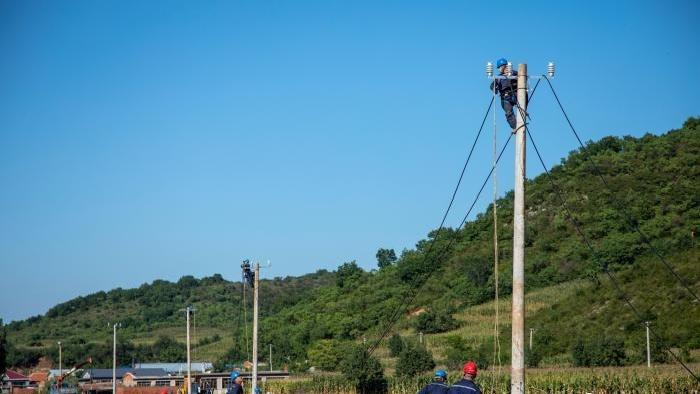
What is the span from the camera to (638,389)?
4278cm

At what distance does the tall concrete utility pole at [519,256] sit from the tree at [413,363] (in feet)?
151

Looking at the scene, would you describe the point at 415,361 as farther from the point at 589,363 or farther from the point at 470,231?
the point at 470,231

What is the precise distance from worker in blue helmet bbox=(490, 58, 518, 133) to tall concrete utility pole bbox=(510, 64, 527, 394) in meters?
0.17

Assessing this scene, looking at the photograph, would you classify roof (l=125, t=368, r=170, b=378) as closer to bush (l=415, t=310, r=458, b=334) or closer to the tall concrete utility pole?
bush (l=415, t=310, r=458, b=334)

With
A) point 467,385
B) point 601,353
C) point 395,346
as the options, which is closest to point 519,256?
point 467,385

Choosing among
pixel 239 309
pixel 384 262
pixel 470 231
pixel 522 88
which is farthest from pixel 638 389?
pixel 239 309

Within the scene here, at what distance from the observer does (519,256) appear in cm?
1678

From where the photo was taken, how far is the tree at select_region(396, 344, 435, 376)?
6238 centimetres

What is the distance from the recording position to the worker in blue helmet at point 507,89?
57.2 ft

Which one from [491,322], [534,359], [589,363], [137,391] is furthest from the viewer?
[491,322]

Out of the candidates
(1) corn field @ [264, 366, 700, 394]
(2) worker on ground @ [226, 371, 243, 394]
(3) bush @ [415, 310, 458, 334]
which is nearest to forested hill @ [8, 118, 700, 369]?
(3) bush @ [415, 310, 458, 334]

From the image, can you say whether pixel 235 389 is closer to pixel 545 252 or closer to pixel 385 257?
pixel 545 252

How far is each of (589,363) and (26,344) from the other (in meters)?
121

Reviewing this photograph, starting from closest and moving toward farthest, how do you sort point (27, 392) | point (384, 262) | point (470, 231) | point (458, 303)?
point (27, 392)
point (458, 303)
point (470, 231)
point (384, 262)
